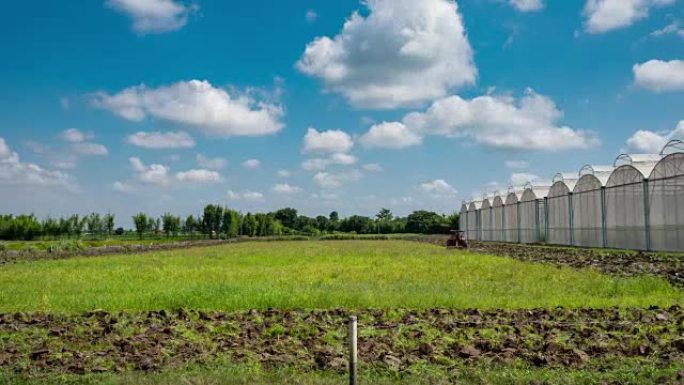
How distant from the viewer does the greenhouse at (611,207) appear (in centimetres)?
2947

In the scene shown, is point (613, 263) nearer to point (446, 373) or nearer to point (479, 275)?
point (479, 275)

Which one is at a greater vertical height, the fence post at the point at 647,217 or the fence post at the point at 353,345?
the fence post at the point at 647,217

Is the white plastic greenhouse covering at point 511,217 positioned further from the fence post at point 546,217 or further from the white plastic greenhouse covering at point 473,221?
the white plastic greenhouse covering at point 473,221

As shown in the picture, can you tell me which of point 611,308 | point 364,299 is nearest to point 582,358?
point 611,308

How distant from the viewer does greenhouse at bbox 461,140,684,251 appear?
2947cm

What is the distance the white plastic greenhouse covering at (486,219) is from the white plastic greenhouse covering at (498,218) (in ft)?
3.92

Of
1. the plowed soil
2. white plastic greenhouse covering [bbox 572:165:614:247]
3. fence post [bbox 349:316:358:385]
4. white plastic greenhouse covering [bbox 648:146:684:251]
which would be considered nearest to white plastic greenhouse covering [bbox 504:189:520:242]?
white plastic greenhouse covering [bbox 572:165:614:247]

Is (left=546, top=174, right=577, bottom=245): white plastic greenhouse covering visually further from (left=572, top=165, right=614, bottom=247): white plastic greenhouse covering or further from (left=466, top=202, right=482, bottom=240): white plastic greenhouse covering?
(left=466, top=202, right=482, bottom=240): white plastic greenhouse covering

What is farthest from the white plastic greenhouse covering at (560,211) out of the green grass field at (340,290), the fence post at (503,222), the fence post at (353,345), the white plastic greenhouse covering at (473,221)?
the fence post at (353,345)

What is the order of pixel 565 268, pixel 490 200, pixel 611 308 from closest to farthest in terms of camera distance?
1. pixel 611 308
2. pixel 565 268
3. pixel 490 200

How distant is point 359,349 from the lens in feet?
29.3

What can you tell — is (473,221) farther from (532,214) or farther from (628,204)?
(628,204)

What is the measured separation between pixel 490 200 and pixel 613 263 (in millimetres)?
41952

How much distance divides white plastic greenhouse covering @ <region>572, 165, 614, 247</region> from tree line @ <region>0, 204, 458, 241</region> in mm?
61757
